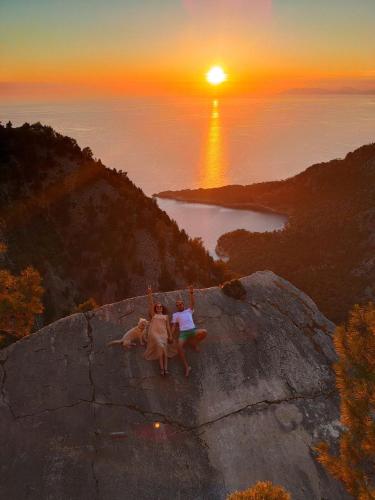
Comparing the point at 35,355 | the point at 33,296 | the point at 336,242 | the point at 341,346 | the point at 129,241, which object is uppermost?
the point at 341,346

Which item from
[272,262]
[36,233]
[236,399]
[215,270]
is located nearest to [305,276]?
[272,262]

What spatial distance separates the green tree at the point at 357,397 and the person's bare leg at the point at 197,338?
4203mm

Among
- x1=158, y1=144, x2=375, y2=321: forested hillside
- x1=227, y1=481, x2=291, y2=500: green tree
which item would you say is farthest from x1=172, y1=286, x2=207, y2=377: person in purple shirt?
x1=158, y1=144, x2=375, y2=321: forested hillside

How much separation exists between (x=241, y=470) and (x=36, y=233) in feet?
113

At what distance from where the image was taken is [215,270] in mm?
46125

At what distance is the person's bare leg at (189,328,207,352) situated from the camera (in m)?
10.8

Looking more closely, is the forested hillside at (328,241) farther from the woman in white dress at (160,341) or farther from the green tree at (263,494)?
the green tree at (263,494)

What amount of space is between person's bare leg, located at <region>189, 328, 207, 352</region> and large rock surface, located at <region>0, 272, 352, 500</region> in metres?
0.22

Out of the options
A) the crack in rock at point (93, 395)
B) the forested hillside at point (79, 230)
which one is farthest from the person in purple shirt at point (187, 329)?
the forested hillside at point (79, 230)

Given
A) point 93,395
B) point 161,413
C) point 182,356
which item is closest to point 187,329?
point 182,356

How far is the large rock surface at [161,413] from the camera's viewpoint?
8625 mm

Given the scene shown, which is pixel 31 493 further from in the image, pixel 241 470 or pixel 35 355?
pixel 241 470

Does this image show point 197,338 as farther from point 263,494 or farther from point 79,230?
point 79,230

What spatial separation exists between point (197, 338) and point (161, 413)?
216 cm
